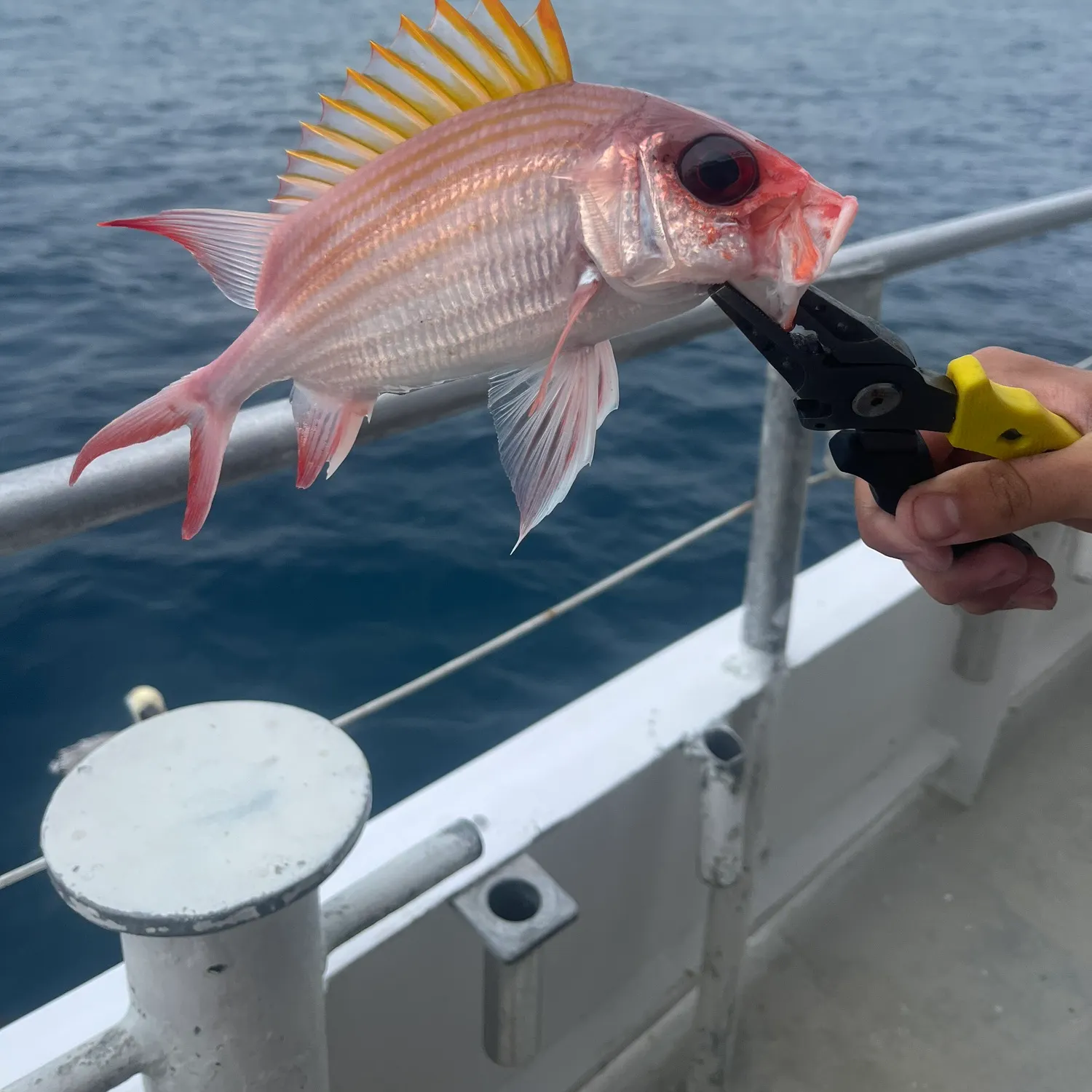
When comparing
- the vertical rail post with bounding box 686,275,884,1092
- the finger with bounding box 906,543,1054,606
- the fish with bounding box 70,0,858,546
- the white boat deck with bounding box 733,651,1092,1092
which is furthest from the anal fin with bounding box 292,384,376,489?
the white boat deck with bounding box 733,651,1092,1092

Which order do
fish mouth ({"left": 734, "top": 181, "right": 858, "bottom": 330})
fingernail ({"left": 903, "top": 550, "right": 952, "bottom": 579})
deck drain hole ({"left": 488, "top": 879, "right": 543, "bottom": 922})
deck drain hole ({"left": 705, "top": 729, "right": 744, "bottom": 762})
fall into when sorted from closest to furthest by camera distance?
fish mouth ({"left": 734, "top": 181, "right": 858, "bottom": 330})
fingernail ({"left": 903, "top": 550, "right": 952, "bottom": 579})
deck drain hole ({"left": 488, "top": 879, "right": 543, "bottom": 922})
deck drain hole ({"left": 705, "top": 729, "right": 744, "bottom": 762})

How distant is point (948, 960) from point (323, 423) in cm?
166

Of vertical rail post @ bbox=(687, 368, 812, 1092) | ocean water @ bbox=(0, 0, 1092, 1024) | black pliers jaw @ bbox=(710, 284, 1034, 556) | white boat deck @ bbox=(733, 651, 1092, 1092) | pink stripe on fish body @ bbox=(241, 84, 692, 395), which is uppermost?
pink stripe on fish body @ bbox=(241, 84, 692, 395)

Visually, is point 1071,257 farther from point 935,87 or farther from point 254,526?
point 254,526

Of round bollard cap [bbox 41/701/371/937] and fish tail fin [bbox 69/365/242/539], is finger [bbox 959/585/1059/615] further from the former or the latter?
fish tail fin [bbox 69/365/242/539]

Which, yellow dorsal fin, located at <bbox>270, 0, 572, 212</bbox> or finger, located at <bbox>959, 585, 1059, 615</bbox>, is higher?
yellow dorsal fin, located at <bbox>270, 0, 572, 212</bbox>

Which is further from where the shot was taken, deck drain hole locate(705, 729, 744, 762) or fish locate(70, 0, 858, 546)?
deck drain hole locate(705, 729, 744, 762)

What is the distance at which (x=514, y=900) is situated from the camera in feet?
3.47

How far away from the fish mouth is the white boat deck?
146cm

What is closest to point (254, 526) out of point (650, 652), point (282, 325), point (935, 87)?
point (650, 652)

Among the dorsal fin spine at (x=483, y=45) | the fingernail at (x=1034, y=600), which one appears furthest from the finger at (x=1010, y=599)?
the dorsal fin spine at (x=483, y=45)

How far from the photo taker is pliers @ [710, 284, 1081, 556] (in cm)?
51

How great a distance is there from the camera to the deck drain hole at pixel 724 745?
1.25 metres

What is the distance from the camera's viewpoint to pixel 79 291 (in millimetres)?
4469
